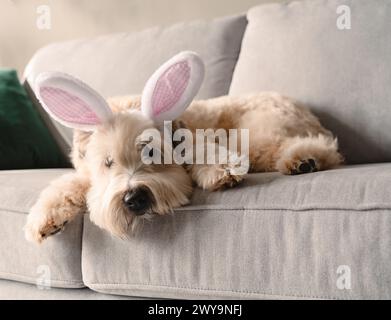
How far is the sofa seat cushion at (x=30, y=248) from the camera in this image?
5.27 ft

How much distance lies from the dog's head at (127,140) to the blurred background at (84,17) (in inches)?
57.2

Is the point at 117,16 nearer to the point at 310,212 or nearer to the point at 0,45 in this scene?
the point at 0,45

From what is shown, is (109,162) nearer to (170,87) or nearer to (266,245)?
(170,87)

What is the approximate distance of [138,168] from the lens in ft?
4.99

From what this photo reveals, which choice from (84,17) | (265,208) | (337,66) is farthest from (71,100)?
(84,17)

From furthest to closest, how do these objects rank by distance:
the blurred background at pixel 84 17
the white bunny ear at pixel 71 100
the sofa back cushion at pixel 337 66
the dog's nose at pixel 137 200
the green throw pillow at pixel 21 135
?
the blurred background at pixel 84 17 < the green throw pillow at pixel 21 135 < the sofa back cushion at pixel 337 66 < the white bunny ear at pixel 71 100 < the dog's nose at pixel 137 200

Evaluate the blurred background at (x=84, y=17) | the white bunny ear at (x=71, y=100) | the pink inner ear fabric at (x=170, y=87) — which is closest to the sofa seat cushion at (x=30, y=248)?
the white bunny ear at (x=71, y=100)

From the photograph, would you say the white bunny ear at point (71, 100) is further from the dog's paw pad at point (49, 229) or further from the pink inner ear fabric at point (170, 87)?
the dog's paw pad at point (49, 229)

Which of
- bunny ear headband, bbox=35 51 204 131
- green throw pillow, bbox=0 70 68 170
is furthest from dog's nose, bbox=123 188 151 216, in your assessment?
green throw pillow, bbox=0 70 68 170

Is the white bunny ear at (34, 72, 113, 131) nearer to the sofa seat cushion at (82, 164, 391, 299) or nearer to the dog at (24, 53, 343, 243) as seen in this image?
the dog at (24, 53, 343, 243)

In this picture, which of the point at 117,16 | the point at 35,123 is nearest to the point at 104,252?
the point at 35,123

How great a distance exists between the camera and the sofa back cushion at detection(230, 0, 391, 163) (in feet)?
6.39

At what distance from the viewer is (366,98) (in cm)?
195
